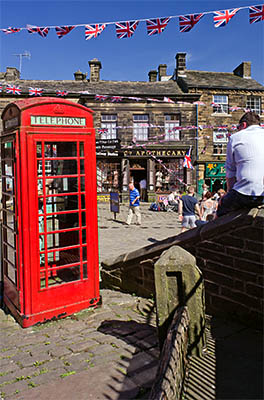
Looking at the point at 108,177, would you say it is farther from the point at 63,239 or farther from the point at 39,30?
the point at 63,239

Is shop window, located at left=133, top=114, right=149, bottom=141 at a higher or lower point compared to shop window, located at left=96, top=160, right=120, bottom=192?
higher

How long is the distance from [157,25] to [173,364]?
28.7 ft

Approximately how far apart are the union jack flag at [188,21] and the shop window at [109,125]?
1711 centimetres

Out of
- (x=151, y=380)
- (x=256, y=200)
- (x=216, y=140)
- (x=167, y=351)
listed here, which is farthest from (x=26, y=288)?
(x=216, y=140)

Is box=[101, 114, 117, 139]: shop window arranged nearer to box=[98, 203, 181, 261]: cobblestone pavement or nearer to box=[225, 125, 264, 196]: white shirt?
box=[98, 203, 181, 261]: cobblestone pavement

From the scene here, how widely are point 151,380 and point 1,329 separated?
2342mm

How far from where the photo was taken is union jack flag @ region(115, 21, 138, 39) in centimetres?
913

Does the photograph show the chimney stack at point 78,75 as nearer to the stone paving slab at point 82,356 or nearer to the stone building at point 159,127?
the stone building at point 159,127

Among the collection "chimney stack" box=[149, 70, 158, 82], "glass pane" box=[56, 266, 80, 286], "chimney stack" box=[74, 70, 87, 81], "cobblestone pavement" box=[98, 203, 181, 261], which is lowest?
"cobblestone pavement" box=[98, 203, 181, 261]

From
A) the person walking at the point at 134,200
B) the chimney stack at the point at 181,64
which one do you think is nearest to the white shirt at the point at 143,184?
the chimney stack at the point at 181,64

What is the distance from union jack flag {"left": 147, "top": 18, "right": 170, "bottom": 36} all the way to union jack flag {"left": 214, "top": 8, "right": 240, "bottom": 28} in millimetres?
1239

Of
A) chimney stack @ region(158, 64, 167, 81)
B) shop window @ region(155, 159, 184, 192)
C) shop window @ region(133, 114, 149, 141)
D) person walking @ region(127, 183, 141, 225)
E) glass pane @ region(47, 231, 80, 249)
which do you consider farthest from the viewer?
chimney stack @ region(158, 64, 167, 81)

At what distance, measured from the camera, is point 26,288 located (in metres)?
4.40

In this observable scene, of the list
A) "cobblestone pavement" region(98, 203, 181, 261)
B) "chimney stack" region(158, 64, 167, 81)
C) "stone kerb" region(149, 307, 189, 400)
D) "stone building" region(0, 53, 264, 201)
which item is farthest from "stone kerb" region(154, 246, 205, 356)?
"chimney stack" region(158, 64, 167, 81)
